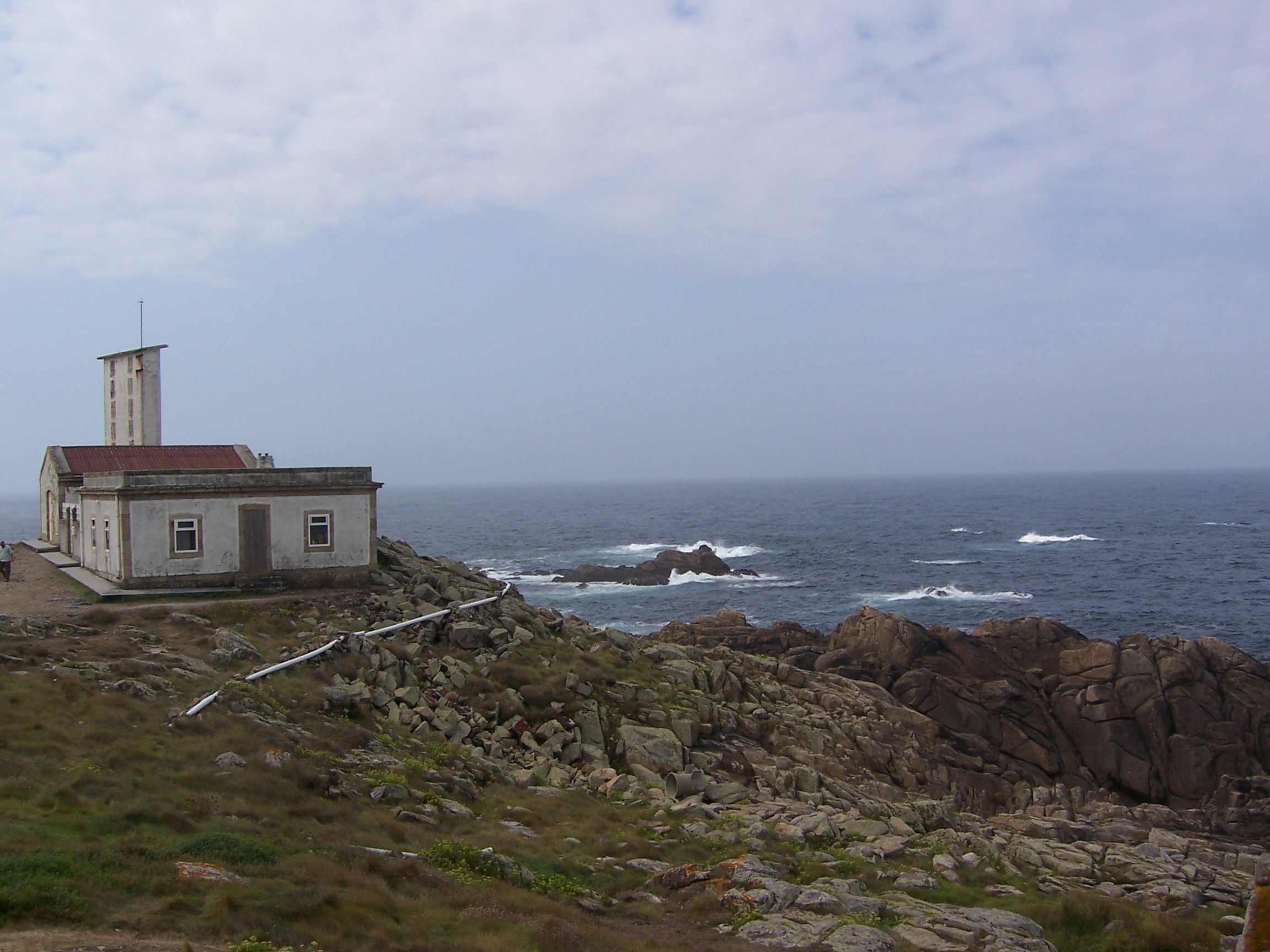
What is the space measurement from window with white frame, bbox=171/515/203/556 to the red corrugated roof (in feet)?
28.9

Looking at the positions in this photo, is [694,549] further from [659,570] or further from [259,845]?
[259,845]

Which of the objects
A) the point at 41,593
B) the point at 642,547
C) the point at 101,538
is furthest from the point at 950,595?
the point at 41,593

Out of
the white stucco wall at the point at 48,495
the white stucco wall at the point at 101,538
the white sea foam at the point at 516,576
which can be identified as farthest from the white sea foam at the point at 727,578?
the white stucco wall at the point at 101,538

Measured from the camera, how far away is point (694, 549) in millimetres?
101875

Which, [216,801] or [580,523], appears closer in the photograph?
[216,801]

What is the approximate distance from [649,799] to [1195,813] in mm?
19815

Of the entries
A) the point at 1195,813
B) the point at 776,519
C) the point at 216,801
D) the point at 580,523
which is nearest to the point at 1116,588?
the point at 1195,813

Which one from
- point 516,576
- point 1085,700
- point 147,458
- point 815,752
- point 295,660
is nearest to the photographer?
point 295,660

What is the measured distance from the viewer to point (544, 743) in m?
25.6

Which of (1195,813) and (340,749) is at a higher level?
(340,749)

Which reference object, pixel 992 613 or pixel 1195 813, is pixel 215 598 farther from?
pixel 992 613

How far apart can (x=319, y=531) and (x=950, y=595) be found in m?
48.7

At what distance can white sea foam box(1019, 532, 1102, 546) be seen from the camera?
102 meters

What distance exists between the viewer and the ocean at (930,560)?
6184 centimetres
